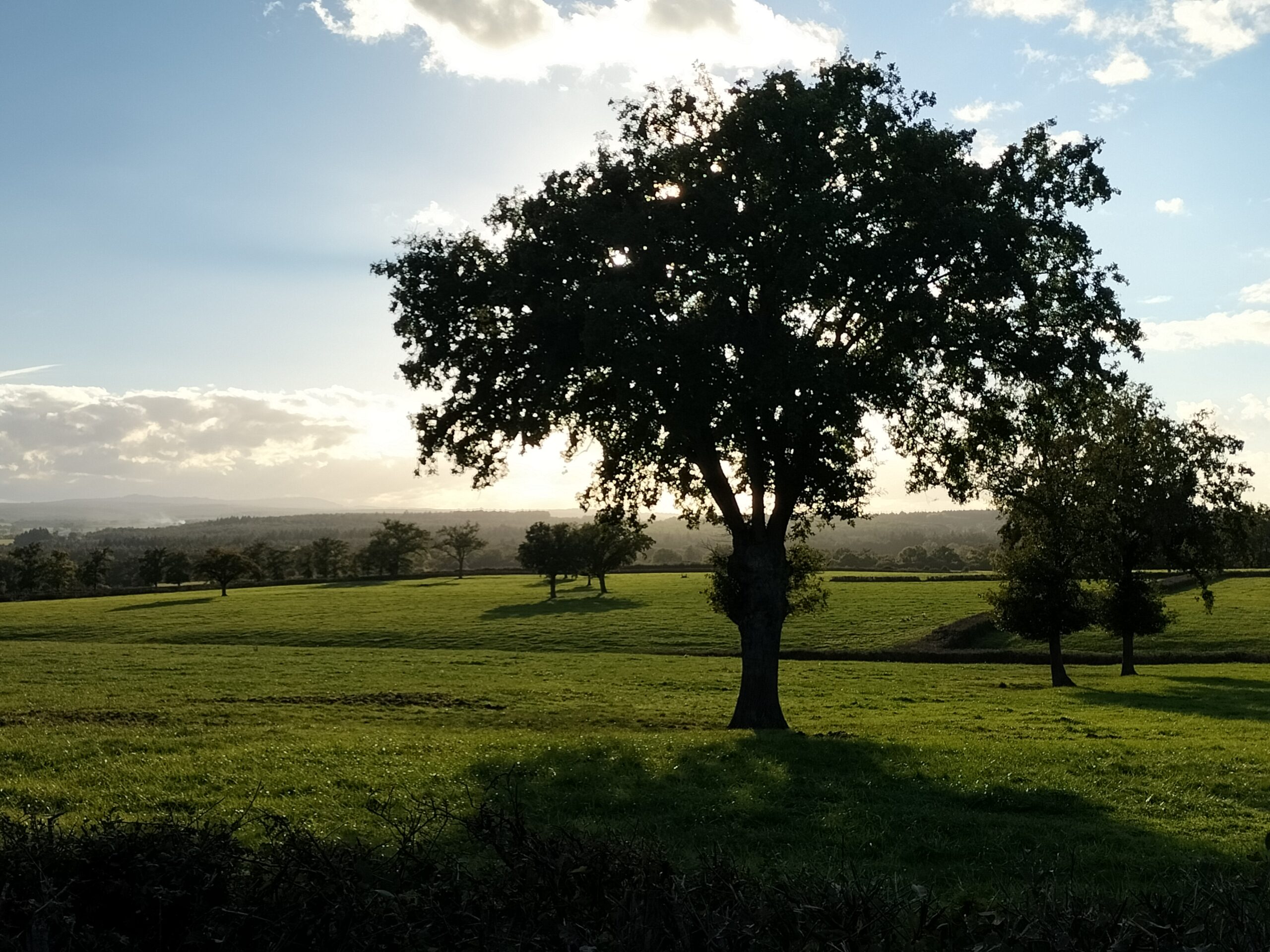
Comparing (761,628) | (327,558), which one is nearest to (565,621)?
(761,628)

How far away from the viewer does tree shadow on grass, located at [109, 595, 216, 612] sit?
3536 inches

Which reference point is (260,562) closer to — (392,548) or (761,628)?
(392,548)

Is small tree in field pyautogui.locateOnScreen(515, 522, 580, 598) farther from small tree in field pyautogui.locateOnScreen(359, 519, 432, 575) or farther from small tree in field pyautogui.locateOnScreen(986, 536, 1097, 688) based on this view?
small tree in field pyautogui.locateOnScreen(986, 536, 1097, 688)

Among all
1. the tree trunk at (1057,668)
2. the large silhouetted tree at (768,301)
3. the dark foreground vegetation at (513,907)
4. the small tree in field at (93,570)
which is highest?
the large silhouetted tree at (768,301)

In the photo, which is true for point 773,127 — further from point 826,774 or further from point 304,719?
point 304,719

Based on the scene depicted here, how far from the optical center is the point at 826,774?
52.6 feet

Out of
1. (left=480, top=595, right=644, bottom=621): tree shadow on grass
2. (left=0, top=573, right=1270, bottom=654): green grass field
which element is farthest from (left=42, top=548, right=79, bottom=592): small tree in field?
(left=480, top=595, right=644, bottom=621): tree shadow on grass

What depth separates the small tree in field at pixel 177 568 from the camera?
128m

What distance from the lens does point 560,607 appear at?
280ft

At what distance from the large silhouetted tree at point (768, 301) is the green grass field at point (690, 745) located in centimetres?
763

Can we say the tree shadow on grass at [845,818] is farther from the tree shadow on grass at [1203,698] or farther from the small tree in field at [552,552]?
the small tree in field at [552,552]

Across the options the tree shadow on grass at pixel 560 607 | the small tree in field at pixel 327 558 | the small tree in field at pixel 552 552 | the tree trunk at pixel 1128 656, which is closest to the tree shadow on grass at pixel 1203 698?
the tree trunk at pixel 1128 656

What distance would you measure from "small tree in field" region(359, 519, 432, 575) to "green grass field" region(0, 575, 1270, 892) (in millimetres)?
75584

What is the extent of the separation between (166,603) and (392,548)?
4777 centimetres
